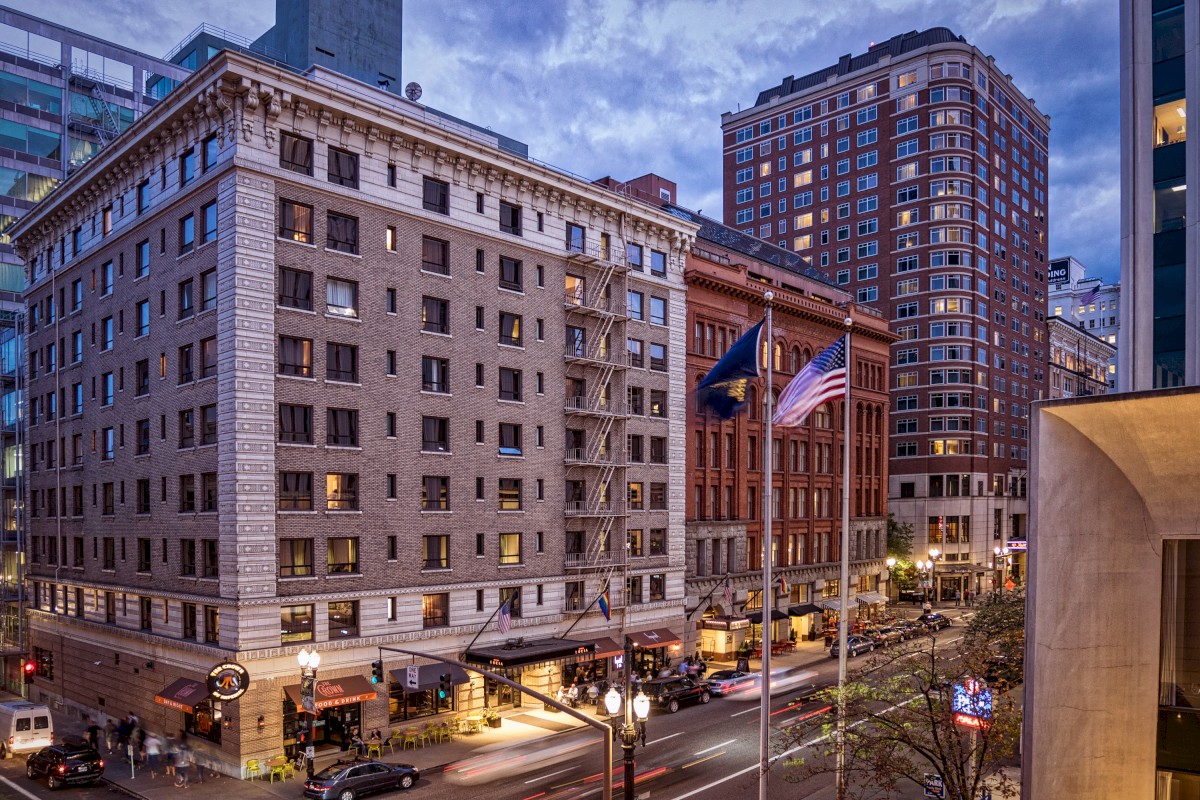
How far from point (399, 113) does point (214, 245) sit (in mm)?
10627

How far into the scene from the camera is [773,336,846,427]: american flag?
25.8 meters

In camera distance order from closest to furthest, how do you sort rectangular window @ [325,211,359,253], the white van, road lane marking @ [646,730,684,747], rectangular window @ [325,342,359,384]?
the white van < road lane marking @ [646,730,684,747] < rectangular window @ [325,342,359,384] < rectangular window @ [325,211,359,253]

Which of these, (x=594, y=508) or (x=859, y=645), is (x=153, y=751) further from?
(x=859, y=645)

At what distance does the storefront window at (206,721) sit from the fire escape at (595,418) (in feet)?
63.3

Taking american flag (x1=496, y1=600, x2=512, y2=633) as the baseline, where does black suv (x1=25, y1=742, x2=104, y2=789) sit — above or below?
below

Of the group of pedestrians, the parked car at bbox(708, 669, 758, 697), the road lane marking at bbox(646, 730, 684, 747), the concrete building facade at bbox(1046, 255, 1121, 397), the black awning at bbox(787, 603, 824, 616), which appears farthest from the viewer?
the concrete building facade at bbox(1046, 255, 1121, 397)

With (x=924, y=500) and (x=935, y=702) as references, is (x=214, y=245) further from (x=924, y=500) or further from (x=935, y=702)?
(x=924, y=500)

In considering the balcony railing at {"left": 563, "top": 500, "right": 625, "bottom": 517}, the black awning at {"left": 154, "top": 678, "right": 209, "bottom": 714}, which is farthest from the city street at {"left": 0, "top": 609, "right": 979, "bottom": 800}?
the balcony railing at {"left": 563, "top": 500, "right": 625, "bottom": 517}

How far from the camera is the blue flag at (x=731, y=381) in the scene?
2497 centimetres

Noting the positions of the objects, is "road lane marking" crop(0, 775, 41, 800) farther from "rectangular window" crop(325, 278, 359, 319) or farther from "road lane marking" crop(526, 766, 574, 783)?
"rectangular window" crop(325, 278, 359, 319)

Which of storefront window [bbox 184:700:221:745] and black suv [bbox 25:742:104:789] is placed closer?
black suv [bbox 25:742:104:789]

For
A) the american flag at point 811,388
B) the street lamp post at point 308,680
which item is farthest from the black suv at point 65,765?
the american flag at point 811,388

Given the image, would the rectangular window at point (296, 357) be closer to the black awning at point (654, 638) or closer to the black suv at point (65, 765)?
the black suv at point (65, 765)

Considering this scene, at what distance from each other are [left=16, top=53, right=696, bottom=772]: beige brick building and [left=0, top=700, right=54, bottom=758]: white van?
3965 mm
